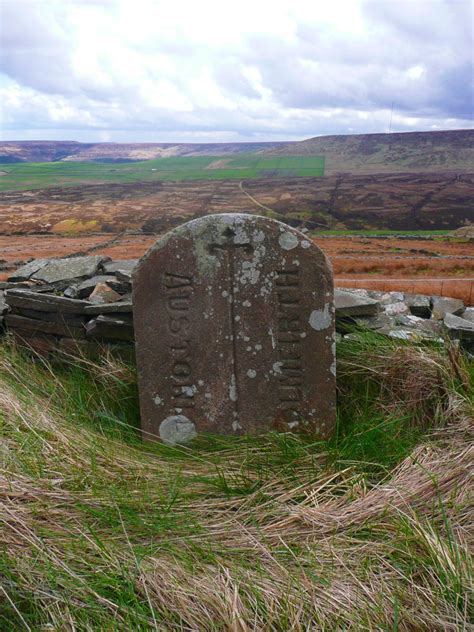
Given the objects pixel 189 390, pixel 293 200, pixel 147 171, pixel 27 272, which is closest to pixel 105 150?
pixel 147 171

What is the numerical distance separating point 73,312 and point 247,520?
2910 mm

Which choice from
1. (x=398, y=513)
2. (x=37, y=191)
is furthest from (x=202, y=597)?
(x=37, y=191)

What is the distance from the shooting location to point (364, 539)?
2617mm

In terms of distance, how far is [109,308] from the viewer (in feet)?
15.6

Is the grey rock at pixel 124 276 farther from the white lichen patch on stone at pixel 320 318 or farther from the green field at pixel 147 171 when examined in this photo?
the green field at pixel 147 171

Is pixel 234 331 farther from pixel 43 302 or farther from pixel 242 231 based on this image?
pixel 43 302

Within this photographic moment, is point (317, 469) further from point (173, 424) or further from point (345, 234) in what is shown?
point (345, 234)

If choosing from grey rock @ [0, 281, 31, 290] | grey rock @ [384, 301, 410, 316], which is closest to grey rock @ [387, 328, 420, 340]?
grey rock @ [384, 301, 410, 316]

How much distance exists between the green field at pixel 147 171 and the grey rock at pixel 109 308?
89.4 ft

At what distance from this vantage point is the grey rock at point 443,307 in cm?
583

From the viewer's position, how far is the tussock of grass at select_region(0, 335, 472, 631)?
2160mm

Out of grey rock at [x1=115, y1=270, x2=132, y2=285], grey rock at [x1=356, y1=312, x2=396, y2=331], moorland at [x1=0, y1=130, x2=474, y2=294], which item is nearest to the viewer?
grey rock at [x1=356, y1=312, x2=396, y2=331]

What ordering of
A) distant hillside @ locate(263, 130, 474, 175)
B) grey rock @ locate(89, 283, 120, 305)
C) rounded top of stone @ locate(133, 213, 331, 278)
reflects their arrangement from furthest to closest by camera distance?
distant hillside @ locate(263, 130, 474, 175) → grey rock @ locate(89, 283, 120, 305) → rounded top of stone @ locate(133, 213, 331, 278)

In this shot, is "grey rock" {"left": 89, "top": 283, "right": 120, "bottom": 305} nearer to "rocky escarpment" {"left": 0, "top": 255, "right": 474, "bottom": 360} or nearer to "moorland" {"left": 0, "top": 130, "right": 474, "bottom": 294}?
"rocky escarpment" {"left": 0, "top": 255, "right": 474, "bottom": 360}
